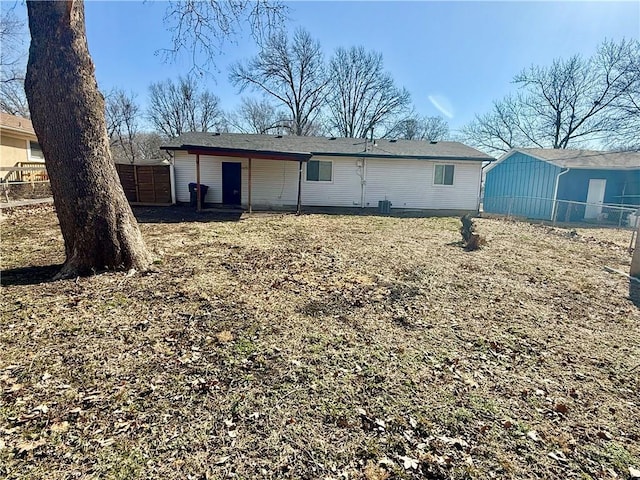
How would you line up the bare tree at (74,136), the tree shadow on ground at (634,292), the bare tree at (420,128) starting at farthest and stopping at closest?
1. the bare tree at (420,128)
2. the tree shadow on ground at (634,292)
3. the bare tree at (74,136)

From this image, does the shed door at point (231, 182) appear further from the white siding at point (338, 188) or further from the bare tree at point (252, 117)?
the bare tree at point (252, 117)

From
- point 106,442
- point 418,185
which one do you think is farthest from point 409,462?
point 418,185

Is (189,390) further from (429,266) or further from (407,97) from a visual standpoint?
(407,97)

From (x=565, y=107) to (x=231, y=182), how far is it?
30.8 meters

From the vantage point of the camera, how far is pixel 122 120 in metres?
37.8

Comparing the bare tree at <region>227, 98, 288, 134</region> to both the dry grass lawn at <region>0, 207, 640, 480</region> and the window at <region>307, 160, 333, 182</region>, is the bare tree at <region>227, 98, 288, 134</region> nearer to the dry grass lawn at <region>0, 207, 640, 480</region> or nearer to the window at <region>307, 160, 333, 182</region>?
the window at <region>307, 160, 333, 182</region>

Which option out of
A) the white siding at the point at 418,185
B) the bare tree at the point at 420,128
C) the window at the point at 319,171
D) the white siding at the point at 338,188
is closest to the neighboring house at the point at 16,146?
the window at the point at 319,171

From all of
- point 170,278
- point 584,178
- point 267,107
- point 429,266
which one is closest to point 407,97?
point 267,107

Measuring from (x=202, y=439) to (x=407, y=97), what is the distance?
38.1 meters

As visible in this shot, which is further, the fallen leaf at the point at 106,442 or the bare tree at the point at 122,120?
the bare tree at the point at 122,120

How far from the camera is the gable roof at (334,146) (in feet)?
50.2

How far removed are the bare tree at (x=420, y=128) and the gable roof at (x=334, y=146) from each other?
1919cm

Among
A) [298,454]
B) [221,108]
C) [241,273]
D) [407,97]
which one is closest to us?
[298,454]

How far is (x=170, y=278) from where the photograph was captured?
5082 mm
